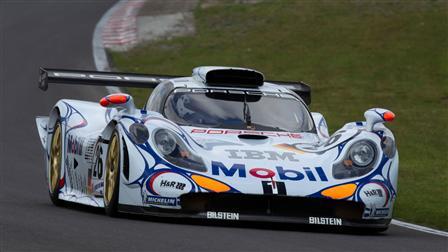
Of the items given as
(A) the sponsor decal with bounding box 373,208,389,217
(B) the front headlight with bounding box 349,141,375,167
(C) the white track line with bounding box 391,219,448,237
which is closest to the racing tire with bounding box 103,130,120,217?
(B) the front headlight with bounding box 349,141,375,167

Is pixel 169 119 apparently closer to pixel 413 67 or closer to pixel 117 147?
pixel 117 147

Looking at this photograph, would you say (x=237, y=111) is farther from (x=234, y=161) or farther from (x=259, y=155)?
(x=234, y=161)

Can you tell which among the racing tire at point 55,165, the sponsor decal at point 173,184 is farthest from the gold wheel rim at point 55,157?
the sponsor decal at point 173,184

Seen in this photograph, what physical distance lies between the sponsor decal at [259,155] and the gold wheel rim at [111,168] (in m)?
0.84

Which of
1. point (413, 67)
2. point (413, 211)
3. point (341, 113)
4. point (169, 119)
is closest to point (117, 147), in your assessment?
point (169, 119)

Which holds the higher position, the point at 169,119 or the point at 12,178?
the point at 169,119

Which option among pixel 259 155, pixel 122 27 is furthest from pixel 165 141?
pixel 122 27

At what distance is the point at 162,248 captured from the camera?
750 centimetres

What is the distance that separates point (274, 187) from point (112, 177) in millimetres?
1307

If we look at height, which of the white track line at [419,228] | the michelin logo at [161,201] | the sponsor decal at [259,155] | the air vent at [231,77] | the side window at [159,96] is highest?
the air vent at [231,77]

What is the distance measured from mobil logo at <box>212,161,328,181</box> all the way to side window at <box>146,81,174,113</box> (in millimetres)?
1564

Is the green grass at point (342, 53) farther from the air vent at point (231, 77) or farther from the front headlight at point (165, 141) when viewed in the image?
the front headlight at point (165, 141)

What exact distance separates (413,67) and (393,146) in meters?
15.3

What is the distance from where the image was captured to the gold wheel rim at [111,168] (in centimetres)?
970
